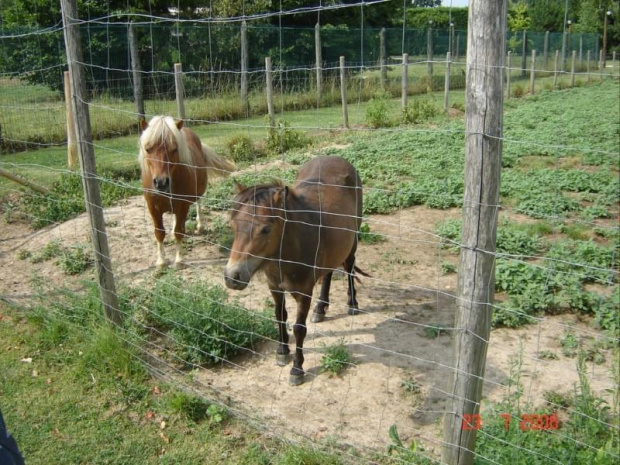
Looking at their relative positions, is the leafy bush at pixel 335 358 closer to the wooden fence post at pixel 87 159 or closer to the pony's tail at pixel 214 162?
the wooden fence post at pixel 87 159

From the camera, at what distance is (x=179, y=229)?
601 centimetres

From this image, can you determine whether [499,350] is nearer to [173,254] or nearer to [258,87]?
[173,254]

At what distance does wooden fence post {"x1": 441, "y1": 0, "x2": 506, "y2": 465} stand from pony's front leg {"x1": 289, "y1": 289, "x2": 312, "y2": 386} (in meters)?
1.53

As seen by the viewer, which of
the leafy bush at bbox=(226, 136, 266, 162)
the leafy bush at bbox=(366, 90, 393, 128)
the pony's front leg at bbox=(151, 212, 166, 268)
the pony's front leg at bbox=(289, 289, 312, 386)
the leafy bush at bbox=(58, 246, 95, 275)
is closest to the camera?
the pony's front leg at bbox=(289, 289, 312, 386)

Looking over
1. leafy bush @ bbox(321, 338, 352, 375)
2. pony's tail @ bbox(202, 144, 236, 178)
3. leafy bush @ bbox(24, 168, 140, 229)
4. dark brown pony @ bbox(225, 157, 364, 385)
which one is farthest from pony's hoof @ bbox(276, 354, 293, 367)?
leafy bush @ bbox(24, 168, 140, 229)

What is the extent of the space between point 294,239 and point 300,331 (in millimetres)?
691

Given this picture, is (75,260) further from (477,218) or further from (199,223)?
(477,218)

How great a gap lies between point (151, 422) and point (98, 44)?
40.9 feet

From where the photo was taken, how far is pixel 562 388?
11.9 feet

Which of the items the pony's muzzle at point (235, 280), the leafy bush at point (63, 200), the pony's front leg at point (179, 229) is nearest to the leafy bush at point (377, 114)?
the leafy bush at point (63, 200)

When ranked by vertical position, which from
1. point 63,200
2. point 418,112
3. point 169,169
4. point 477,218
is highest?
point 477,218

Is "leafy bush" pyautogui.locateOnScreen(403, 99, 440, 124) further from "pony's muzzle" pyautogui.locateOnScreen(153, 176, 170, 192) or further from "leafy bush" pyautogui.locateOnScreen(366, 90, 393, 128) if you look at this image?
"pony's muzzle" pyautogui.locateOnScreen(153, 176, 170, 192)

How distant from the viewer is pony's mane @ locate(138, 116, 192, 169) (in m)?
5.37

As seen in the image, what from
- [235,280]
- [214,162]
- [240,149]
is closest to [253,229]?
[235,280]
